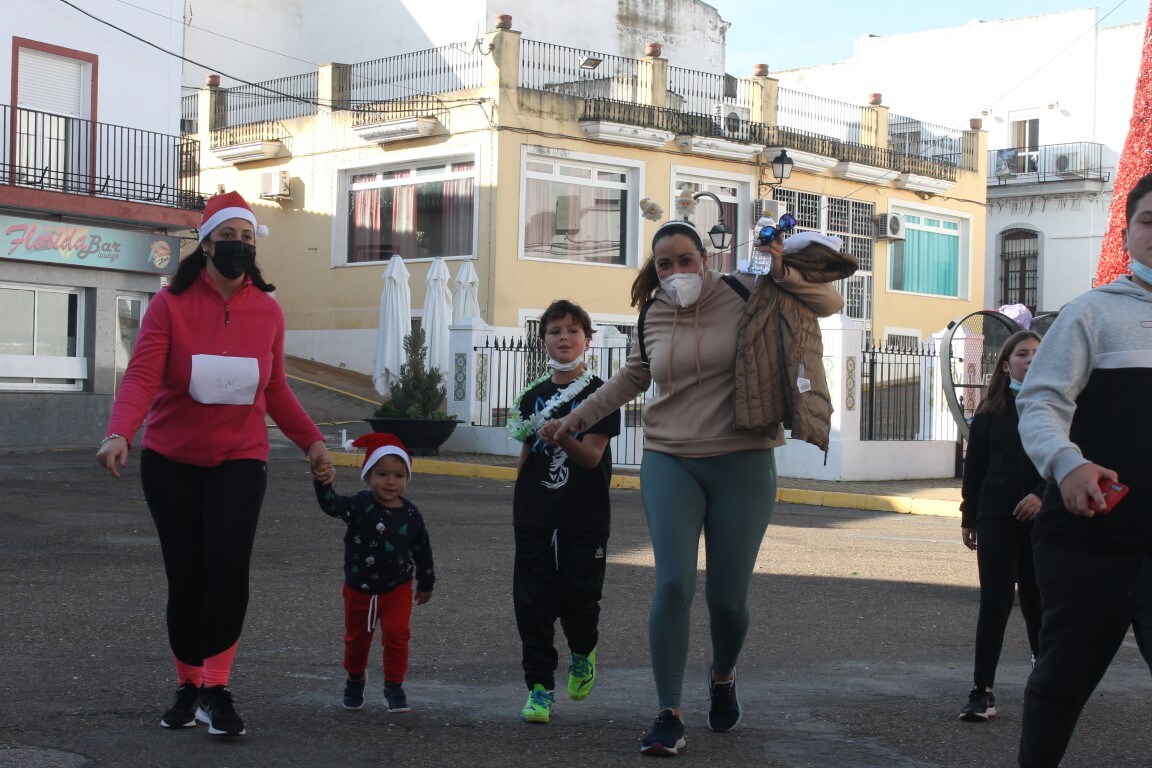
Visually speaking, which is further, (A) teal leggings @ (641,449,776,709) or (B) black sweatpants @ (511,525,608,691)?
(B) black sweatpants @ (511,525,608,691)

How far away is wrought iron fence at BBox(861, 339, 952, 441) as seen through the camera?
1903 cm

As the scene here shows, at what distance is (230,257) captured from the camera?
5.25m

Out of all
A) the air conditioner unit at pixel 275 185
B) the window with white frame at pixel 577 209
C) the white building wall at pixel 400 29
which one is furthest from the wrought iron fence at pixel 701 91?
the air conditioner unit at pixel 275 185

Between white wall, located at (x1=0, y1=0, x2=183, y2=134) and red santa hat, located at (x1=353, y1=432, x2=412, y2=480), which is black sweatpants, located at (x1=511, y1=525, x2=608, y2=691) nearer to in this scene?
red santa hat, located at (x1=353, y1=432, x2=412, y2=480)

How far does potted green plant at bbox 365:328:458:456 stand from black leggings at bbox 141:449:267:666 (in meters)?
14.9

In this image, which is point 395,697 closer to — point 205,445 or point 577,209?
point 205,445

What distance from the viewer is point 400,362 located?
22594 millimetres

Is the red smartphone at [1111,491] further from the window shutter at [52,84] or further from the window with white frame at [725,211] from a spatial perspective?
the window with white frame at [725,211]

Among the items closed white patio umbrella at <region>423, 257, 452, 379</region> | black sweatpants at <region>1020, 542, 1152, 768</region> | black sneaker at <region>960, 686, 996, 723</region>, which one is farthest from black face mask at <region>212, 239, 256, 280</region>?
closed white patio umbrella at <region>423, 257, 452, 379</region>

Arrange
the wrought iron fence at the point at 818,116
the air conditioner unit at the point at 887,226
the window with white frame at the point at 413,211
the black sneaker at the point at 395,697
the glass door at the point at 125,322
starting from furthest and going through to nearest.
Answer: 1. the air conditioner unit at the point at 887,226
2. the wrought iron fence at the point at 818,116
3. the window with white frame at the point at 413,211
4. the glass door at the point at 125,322
5. the black sneaker at the point at 395,697

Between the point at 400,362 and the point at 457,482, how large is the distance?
17.5ft

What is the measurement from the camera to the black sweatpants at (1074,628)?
3773 millimetres

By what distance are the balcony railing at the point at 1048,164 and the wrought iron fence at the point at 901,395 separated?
24.1 meters

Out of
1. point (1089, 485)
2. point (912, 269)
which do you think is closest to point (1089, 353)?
point (1089, 485)
